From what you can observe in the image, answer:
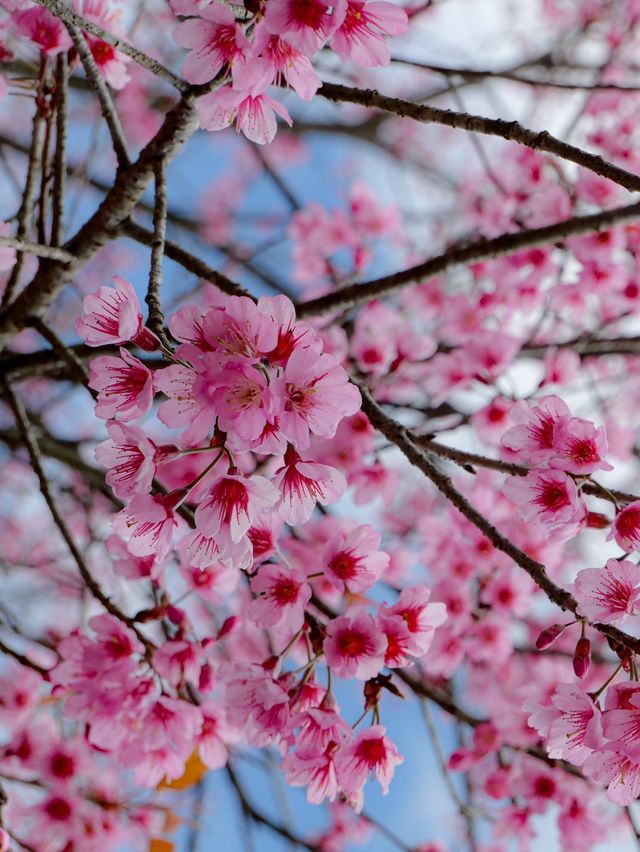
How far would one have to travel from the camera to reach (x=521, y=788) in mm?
2014

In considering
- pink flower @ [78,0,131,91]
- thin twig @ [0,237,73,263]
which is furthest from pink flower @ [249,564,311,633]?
pink flower @ [78,0,131,91]

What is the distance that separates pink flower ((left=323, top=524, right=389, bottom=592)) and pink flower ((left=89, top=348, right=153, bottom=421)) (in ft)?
1.58

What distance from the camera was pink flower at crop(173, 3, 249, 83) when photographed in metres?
1.23

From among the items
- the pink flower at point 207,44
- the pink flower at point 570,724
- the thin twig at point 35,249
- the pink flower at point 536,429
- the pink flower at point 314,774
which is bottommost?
the pink flower at point 314,774

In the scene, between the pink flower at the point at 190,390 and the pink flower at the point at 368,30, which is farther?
the pink flower at the point at 368,30

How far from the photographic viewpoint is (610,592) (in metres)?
1.10

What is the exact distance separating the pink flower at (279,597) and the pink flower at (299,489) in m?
0.22

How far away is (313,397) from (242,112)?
2.03ft

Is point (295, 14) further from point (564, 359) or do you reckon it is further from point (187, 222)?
point (187, 222)

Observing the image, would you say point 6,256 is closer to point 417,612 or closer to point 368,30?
point 368,30

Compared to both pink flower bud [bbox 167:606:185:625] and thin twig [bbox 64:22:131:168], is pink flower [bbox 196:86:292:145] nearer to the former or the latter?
thin twig [bbox 64:22:131:168]

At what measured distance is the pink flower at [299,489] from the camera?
43.9 inches

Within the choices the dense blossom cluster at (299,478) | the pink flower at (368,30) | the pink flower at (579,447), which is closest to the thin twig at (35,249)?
the dense blossom cluster at (299,478)

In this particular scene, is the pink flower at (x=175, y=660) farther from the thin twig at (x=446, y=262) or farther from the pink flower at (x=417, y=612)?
the thin twig at (x=446, y=262)
